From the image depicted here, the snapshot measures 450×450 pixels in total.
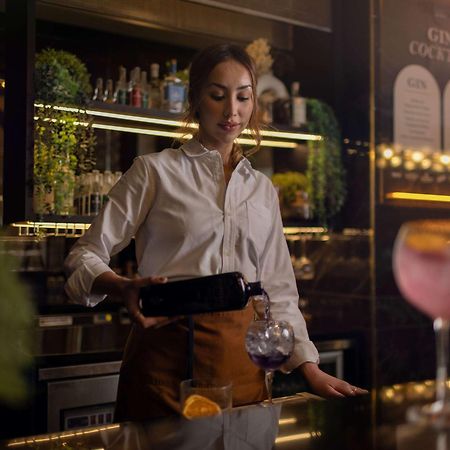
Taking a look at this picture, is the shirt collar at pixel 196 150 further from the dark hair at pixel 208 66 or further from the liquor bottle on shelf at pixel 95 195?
the liquor bottle on shelf at pixel 95 195

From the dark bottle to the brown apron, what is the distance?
1.06ft

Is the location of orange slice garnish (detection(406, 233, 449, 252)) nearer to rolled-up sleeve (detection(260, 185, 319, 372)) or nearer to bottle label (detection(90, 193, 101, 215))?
rolled-up sleeve (detection(260, 185, 319, 372))

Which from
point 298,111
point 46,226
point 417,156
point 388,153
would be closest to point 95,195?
point 46,226

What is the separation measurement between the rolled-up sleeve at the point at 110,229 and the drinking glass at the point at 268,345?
0.45 m

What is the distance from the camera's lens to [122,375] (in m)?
1.83

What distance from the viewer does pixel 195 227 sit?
1840 millimetres

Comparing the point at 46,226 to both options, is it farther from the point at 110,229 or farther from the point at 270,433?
the point at 270,433

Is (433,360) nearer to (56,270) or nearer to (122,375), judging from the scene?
(56,270)

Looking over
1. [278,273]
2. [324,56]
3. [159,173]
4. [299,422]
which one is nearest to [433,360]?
[324,56]

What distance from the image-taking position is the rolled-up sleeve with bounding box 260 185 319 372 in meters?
1.79

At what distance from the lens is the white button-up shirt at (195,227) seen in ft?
5.88

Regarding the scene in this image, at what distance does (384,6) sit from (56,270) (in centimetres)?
256

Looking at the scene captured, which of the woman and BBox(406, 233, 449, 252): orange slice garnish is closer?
BBox(406, 233, 449, 252): orange slice garnish

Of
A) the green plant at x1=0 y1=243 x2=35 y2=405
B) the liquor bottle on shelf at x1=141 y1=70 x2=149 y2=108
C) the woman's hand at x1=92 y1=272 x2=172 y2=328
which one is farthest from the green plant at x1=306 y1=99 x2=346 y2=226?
the woman's hand at x1=92 y1=272 x2=172 y2=328
